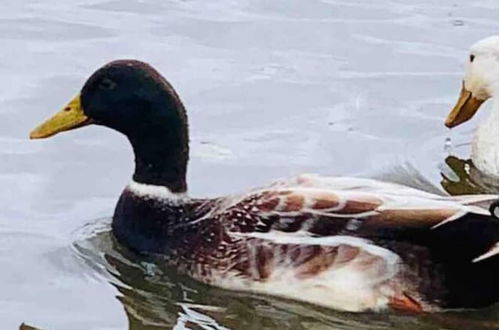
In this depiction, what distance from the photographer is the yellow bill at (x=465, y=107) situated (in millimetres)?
9672

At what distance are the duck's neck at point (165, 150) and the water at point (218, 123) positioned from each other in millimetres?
355

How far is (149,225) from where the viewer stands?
7.68 m

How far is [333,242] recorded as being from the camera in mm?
7062

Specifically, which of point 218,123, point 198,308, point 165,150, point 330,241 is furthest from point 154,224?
point 218,123

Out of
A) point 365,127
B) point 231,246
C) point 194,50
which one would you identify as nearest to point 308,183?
point 231,246

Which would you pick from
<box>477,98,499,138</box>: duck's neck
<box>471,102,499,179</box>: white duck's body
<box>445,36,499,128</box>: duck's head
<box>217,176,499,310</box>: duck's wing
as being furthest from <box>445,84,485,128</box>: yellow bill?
<box>217,176,499,310</box>: duck's wing

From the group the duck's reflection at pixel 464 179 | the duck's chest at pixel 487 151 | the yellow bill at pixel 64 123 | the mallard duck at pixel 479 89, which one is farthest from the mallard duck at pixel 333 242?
the mallard duck at pixel 479 89

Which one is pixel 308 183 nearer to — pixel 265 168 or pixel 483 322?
pixel 483 322

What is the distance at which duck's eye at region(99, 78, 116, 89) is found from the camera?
25.5 ft

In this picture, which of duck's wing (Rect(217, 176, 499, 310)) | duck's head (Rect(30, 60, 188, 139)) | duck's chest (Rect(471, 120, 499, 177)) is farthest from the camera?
duck's chest (Rect(471, 120, 499, 177))

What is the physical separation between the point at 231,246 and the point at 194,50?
11.5 feet

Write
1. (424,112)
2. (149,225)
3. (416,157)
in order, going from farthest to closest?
1. (424,112)
2. (416,157)
3. (149,225)

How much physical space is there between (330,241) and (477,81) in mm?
2792

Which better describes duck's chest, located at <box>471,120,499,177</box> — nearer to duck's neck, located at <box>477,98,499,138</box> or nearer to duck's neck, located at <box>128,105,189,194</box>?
duck's neck, located at <box>477,98,499,138</box>
